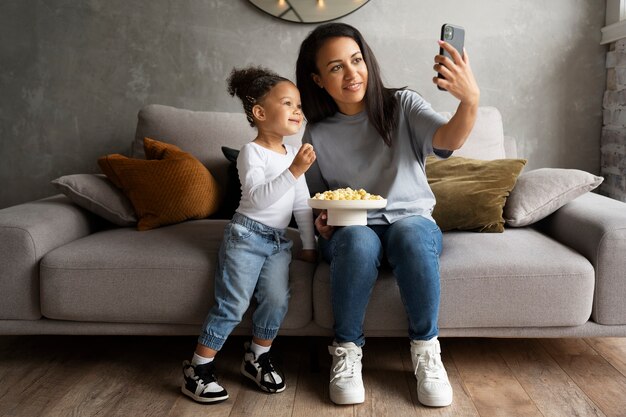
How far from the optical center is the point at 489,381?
74.2 inches

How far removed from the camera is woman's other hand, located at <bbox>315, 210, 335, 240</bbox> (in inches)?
76.5

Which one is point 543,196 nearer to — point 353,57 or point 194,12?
point 353,57

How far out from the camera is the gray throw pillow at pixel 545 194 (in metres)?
2.15

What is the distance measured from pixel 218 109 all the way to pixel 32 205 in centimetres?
106

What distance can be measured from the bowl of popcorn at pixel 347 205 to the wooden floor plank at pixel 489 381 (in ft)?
1.85

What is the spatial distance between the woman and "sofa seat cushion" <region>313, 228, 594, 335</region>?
7 centimetres

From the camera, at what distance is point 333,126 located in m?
2.07

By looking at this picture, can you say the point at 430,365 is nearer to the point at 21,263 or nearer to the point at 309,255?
the point at 309,255

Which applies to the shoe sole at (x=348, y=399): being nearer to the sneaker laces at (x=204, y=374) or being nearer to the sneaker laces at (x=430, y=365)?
the sneaker laces at (x=430, y=365)

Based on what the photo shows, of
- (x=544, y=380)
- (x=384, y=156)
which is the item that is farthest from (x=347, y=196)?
(x=544, y=380)

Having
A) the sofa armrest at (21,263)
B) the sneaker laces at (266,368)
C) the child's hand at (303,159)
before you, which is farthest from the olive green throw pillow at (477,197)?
the sofa armrest at (21,263)

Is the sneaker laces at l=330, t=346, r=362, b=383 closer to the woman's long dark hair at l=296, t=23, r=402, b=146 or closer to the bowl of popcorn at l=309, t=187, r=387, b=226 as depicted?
the bowl of popcorn at l=309, t=187, r=387, b=226

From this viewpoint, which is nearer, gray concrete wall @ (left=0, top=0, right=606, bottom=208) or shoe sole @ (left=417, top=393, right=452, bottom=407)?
shoe sole @ (left=417, top=393, right=452, bottom=407)

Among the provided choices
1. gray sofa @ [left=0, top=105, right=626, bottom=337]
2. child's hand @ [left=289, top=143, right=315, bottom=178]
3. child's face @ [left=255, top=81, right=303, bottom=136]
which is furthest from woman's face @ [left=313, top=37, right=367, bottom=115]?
gray sofa @ [left=0, top=105, right=626, bottom=337]
